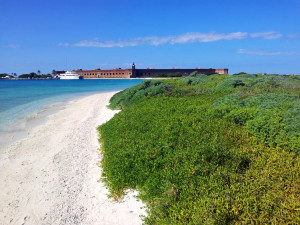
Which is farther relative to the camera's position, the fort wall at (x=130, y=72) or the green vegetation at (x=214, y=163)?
the fort wall at (x=130, y=72)

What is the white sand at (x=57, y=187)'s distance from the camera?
5211 millimetres

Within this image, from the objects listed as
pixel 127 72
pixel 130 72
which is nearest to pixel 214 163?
pixel 130 72

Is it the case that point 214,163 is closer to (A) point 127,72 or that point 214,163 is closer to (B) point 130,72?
(B) point 130,72

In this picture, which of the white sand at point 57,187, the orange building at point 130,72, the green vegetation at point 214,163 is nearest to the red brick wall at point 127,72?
the orange building at point 130,72

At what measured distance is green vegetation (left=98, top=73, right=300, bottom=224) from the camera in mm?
4055

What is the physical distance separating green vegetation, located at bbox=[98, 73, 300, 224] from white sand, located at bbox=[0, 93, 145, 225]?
18.8 inches

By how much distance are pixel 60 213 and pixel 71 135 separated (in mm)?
6692

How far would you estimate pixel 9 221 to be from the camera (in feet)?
17.3

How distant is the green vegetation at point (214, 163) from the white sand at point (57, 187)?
48 centimetres

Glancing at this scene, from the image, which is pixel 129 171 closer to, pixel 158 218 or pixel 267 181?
pixel 158 218

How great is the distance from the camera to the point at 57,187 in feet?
21.5

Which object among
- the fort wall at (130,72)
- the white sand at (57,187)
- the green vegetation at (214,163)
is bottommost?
the white sand at (57,187)

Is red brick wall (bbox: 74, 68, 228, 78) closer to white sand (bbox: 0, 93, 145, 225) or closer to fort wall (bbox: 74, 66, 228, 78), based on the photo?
fort wall (bbox: 74, 66, 228, 78)

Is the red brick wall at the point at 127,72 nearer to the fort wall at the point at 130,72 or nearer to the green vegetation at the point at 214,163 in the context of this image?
the fort wall at the point at 130,72
